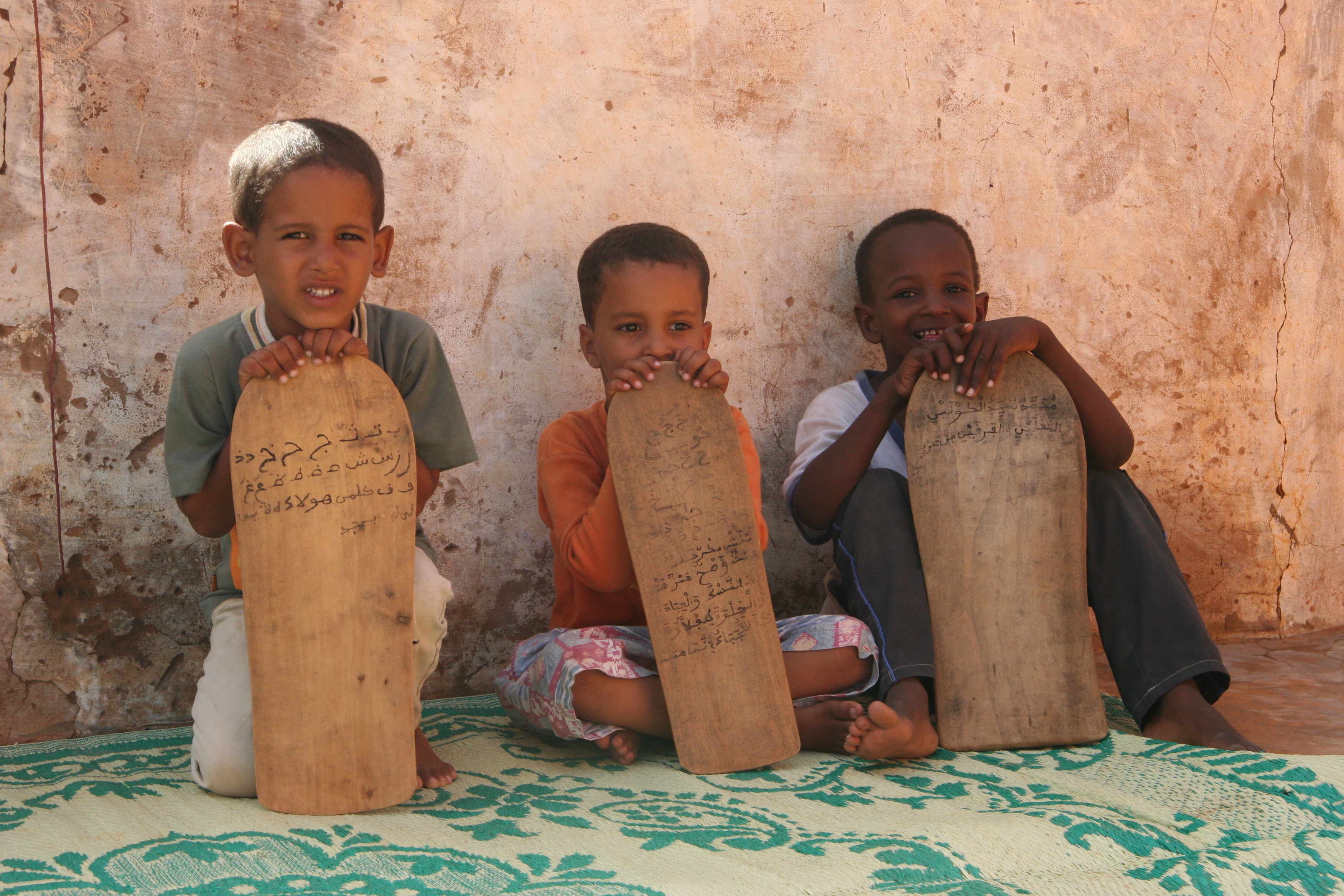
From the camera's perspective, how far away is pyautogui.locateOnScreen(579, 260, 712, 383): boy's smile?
7.06 ft

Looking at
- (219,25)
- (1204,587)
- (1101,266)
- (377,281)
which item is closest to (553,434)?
(377,281)

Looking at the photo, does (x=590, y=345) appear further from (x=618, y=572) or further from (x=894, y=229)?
(x=894, y=229)

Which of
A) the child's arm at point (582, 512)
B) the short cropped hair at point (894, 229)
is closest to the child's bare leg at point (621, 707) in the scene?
the child's arm at point (582, 512)

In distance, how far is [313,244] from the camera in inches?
72.4

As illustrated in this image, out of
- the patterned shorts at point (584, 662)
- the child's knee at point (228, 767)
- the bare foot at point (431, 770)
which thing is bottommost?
the bare foot at point (431, 770)

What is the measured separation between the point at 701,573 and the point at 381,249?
34.2 inches

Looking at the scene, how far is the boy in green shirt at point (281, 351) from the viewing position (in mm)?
1815

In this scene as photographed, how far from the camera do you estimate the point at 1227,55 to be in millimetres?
3055

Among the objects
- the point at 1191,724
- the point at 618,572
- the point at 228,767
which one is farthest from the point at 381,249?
the point at 1191,724

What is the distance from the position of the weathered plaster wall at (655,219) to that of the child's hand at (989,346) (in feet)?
1.85

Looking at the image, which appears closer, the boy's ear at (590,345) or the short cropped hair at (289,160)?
the short cropped hair at (289,160)

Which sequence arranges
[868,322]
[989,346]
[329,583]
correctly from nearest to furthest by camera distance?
[329,583] → [989,346] → [868,322]

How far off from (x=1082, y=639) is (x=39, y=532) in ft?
7.11

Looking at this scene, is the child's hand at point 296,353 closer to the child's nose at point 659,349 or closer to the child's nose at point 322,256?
the child's nose at point 322,256
